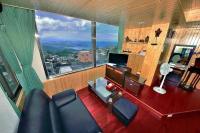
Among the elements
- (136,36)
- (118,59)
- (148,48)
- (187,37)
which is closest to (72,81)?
(118,59)

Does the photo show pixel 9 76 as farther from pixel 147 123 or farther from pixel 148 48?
pixel 148 48

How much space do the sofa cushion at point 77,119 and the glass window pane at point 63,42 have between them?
51.2 inches

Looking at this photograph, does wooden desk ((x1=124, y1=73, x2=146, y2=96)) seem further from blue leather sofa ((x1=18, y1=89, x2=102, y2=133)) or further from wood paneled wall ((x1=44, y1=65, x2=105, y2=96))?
blue leather sofa ((x1=18, y1=89, x2=102, y2=133))

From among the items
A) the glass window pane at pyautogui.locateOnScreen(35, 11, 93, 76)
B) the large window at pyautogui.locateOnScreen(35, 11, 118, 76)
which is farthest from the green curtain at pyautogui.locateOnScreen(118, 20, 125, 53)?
the glass window pane at pyautogui.locateOnScreen(35, 11, 93, 76)

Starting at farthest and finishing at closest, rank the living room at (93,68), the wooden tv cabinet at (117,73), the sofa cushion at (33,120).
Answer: the wooden tv cabinet at (117,73) → the living room at (93,68) → the sofa cushion at (33,120)

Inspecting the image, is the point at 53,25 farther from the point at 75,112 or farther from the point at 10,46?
the point at 75,112

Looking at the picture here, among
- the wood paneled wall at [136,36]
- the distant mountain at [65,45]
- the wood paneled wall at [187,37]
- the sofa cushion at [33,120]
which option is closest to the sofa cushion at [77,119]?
the sofa cushion at [33,120]

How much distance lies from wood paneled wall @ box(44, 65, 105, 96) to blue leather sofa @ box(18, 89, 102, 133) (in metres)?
0.71

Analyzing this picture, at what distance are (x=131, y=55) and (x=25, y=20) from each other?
11.2 feet

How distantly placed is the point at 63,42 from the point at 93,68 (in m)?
1.40

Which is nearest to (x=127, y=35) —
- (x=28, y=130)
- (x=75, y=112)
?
(x=75, y=112)

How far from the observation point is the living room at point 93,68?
1.39 metres

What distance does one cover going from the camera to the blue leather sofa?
0.92 meters

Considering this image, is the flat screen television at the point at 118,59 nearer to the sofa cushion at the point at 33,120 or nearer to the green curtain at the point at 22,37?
the green curtain at the point at 22,37
